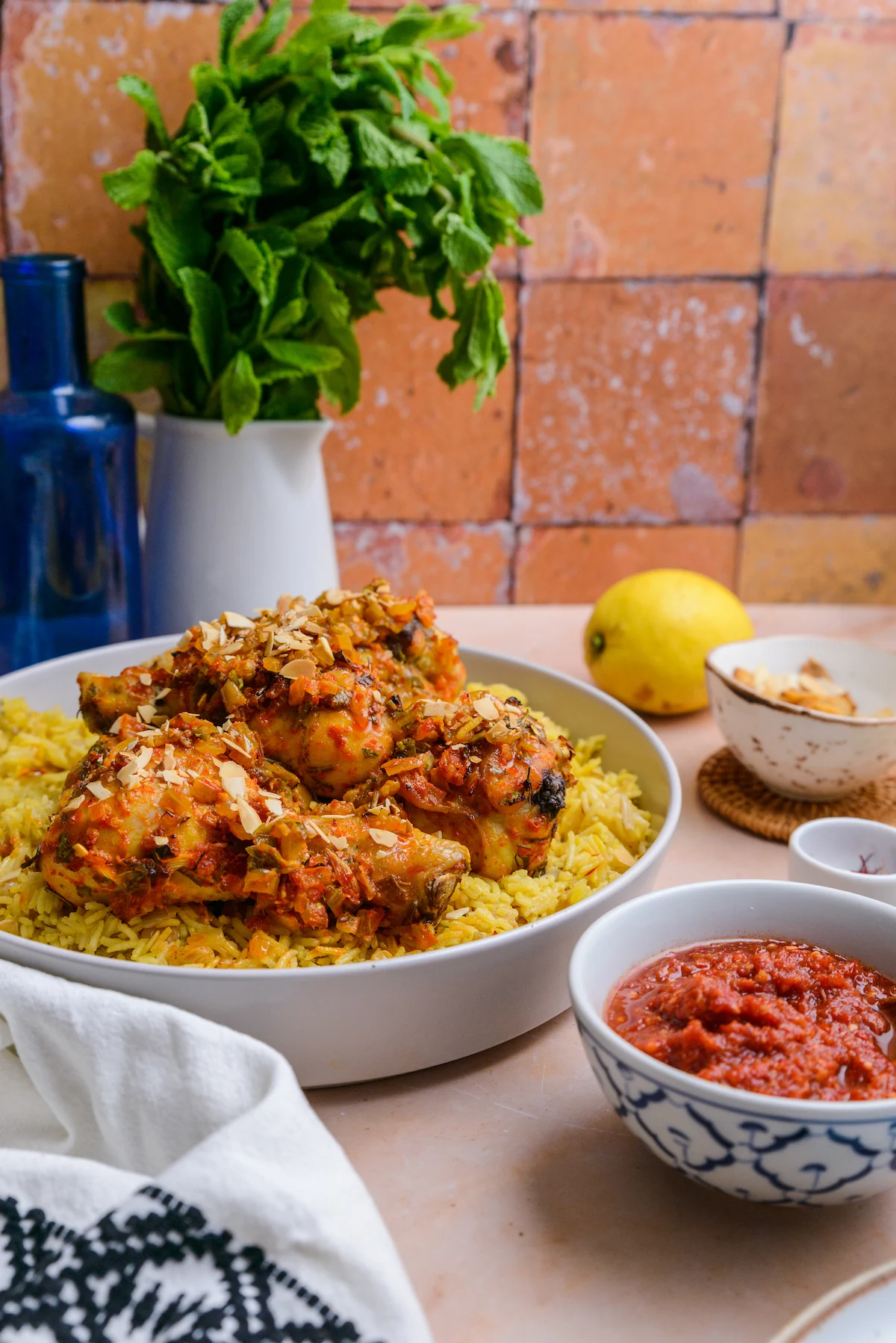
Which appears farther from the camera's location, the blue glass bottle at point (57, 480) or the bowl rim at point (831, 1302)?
the blue glass bottle at point (57, 480)

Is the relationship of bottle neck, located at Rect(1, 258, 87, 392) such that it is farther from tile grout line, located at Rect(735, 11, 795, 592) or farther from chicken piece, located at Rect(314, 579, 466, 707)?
tile grout line, located at Rect(735, 11, 795, 592)

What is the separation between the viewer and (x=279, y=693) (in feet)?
5.20

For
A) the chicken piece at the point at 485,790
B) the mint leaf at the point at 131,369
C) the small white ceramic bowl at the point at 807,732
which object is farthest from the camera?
the mint leaf at the point at 131,369

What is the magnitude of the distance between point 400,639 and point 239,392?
28.5 inches

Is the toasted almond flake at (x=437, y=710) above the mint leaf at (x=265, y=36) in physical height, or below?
below

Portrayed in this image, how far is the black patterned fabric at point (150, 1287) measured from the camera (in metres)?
0.99

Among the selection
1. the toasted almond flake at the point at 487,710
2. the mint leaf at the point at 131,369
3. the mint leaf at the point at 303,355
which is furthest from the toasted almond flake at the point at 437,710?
the mint leaf at the point at 131,369

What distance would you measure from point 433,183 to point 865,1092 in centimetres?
184

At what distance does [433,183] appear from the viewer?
2.32m

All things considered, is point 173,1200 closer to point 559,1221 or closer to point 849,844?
point 559,1221

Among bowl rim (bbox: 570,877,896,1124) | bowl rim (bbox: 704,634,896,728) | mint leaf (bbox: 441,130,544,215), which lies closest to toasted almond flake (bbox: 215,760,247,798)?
bowl rim (bbox: 570,877,896,1124)

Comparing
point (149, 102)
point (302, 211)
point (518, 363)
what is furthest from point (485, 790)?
point (518, 363)

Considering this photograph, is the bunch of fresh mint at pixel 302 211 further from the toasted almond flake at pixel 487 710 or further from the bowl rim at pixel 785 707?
the toasted almond flake at pixel 487 710

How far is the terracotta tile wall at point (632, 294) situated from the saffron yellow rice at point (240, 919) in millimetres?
1508
